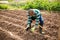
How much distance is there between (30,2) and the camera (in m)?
18.4

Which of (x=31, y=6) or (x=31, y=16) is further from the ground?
(x=31, y=16)

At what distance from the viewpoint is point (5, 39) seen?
20.1ft

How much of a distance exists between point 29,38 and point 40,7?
37.8 feet

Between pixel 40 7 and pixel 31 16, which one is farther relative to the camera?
pixel 40 7

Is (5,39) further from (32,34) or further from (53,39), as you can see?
(53,39)

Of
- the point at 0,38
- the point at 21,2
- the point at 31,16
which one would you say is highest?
the point at 31,16

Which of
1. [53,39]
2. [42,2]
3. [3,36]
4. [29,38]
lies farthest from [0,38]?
[42,2]

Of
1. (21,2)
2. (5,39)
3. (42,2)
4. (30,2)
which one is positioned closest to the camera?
(5,39)

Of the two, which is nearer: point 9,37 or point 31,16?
point 31,16

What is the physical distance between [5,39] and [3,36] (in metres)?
0.33

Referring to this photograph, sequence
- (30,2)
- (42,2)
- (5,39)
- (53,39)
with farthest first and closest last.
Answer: (30,2) → (42,2) → (5,39) → (53,39)

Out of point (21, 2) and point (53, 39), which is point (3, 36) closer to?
point (53, 39)

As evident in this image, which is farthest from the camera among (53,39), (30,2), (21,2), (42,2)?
(21,2)

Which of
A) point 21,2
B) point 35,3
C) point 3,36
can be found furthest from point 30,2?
point 3,36
